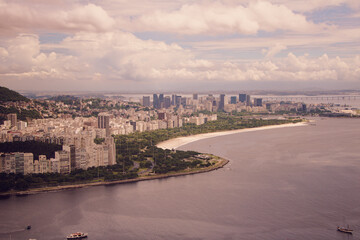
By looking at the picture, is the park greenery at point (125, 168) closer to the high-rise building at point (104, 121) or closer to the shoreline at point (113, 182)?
the shoreline at point (113, 182)

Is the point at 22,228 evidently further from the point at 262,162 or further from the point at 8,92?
the point at 8,92

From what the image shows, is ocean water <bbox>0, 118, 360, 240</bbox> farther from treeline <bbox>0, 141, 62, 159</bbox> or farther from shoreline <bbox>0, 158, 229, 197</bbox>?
treeline <bbox>0, 141, 62, 159</bbox>

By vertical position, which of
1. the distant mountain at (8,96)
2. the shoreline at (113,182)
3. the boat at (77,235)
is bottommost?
the boat at (77,235)

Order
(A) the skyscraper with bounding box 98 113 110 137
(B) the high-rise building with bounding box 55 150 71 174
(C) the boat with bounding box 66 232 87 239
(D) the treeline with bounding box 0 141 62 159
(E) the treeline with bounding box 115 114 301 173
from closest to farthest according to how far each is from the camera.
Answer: (C) the boat with bounding box 66 232 87 239 → (B) the high-rise building with bounding box 55 150 71 174 → (D) the treeline with bounding box 0 141 62 159 → (E) the treeline with bounding box 115 114 301 173 → (A) the skyscraper with bounding box 98 113 110 137

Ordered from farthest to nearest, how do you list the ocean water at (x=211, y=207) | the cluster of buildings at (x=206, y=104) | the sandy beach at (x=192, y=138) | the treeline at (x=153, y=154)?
the cluster of buildings at (x=206, y=104)
the sandy beach at (x=192, y=138)
the treeline at (x=153, y=154)
the ocean water at (x=211, y=207)

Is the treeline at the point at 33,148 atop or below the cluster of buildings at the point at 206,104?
below

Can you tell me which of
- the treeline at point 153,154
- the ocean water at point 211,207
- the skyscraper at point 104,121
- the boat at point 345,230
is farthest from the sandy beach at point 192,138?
the boat at point 345,230

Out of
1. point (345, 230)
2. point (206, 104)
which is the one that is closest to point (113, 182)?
point (345, 230)

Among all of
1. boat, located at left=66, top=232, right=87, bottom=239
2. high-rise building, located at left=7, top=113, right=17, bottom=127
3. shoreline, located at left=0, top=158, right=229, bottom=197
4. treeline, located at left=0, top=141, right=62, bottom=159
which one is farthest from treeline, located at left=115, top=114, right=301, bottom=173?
high-rise building, located at left=7, top=113, right=17, bottom=127
